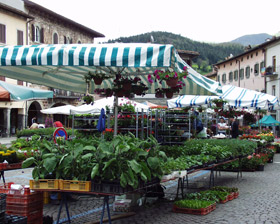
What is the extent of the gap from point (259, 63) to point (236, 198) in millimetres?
39127

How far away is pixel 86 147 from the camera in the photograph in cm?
491

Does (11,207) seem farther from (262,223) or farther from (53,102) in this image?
(53,102)

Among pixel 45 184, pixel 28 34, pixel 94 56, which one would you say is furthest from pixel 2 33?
pixel 45 184

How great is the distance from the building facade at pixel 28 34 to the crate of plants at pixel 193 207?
2544 cm

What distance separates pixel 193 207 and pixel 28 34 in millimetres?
31816

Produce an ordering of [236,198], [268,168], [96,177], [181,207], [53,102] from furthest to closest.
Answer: [53,102]
[268,168]
[236,198]
[181,207]
[96,177]

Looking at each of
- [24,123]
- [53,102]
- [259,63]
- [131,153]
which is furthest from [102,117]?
[259,63]

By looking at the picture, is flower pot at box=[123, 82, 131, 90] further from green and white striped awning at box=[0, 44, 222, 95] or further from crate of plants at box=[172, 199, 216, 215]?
crate of plants at box=[172, 199, 216, 215]

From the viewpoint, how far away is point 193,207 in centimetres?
679

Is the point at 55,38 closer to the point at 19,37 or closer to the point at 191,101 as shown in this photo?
the point at 19,37

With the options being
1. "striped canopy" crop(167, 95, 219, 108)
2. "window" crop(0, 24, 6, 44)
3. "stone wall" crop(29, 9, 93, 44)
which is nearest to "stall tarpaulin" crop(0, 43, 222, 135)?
"striped canopy" crop(167, 95, 219, 108)

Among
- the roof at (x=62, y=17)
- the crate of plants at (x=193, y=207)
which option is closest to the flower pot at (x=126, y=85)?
the crate of plants at (x=193, y=207)

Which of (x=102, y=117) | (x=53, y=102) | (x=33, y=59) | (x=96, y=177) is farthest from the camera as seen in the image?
(x=53, y=102)

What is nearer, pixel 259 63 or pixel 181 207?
pixel 181 207
